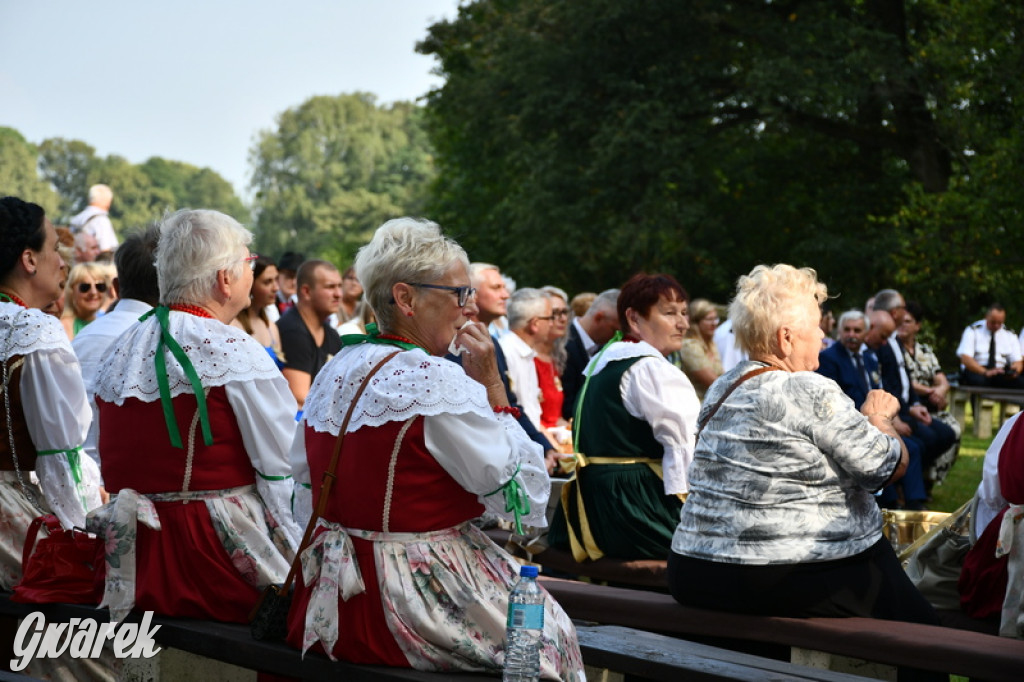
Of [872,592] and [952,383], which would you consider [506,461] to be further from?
[952,383]

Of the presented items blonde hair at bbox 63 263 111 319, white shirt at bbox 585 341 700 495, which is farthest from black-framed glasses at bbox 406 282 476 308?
blonde hair at bbox 63 263 111 319

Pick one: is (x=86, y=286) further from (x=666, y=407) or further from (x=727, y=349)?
(x=727, y=349)

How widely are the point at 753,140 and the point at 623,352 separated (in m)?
23.1

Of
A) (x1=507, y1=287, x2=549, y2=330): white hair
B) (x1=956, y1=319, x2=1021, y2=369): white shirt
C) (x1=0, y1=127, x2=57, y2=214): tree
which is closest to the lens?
(x1=507, y1=287, x2=549, y2=330): white hair

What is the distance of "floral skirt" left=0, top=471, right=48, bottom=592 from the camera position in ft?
15.2

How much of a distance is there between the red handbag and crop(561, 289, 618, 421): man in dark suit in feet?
15.8

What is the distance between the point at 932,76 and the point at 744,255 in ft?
21.7

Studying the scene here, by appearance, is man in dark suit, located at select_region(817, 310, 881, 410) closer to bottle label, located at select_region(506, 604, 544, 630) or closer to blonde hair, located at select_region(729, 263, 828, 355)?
blonde hair, located at select_region(729, 263, 828, 355)

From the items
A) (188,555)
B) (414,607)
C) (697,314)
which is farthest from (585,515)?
(697,314)

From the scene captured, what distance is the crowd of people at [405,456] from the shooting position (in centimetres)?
346

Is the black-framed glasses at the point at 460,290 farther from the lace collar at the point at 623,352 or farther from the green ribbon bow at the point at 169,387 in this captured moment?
the lace collar at the point at 623,352

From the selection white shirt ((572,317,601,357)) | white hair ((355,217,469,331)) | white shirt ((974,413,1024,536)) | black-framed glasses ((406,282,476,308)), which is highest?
white hair ((355,217,469,331))

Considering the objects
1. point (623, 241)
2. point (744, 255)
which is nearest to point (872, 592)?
point (623, 241)

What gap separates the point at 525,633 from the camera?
10.8ft
